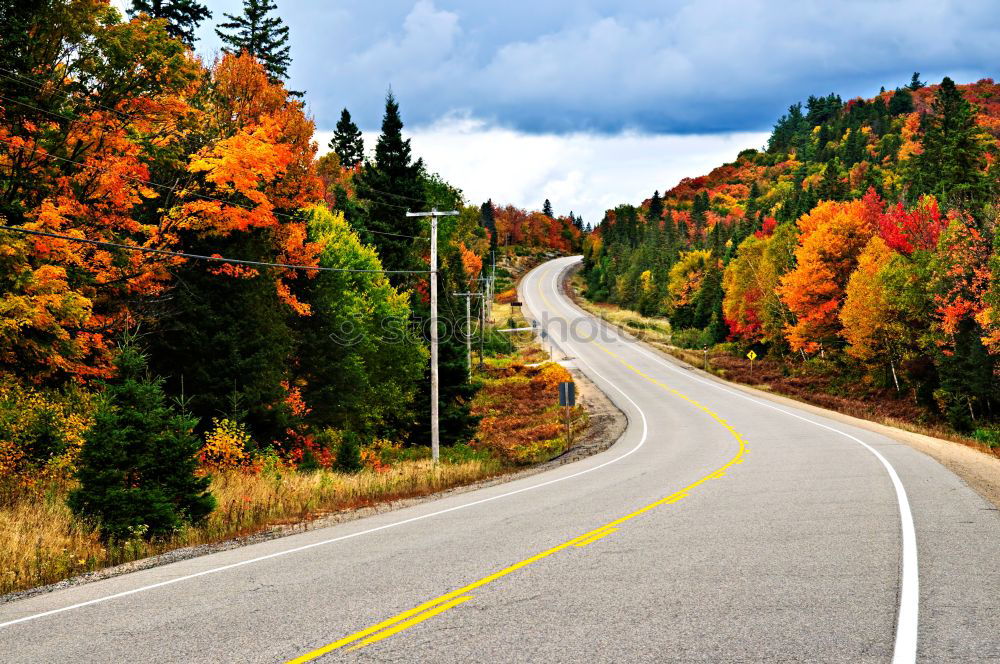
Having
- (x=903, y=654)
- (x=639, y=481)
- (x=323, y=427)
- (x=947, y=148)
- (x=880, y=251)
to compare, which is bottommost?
(x=323, y=427)

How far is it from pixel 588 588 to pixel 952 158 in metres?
68.8

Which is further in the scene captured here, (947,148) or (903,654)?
Answer: (947,148)

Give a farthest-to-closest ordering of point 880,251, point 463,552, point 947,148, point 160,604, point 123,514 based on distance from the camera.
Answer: point 947,148 → point 880,251 → point 123,514 → point 463,552 → point 160,604

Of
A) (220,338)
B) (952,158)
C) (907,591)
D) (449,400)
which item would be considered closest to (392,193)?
(449,400)

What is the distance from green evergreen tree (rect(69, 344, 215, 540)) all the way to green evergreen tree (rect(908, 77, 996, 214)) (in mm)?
57305

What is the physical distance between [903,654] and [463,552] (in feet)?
16.1

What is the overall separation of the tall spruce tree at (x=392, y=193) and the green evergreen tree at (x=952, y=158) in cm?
4226

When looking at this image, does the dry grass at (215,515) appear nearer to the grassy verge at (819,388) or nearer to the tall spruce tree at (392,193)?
the grassy verge at (819,388)

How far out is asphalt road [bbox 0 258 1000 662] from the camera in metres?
4.83

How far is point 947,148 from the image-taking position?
197ft

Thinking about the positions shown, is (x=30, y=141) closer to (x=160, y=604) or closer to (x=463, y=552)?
(x=160, y=604)

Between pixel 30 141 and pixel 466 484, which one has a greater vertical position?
pixel 30 141

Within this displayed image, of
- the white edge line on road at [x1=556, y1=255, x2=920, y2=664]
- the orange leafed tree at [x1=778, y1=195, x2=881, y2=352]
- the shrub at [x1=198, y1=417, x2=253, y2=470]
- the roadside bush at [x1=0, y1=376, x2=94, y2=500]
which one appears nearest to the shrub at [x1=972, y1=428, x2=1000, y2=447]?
the orange leafed tree at [x1=778, y1=195, x2=881, y2=352]

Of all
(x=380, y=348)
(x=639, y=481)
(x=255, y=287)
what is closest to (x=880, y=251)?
(x=380, y=348)
